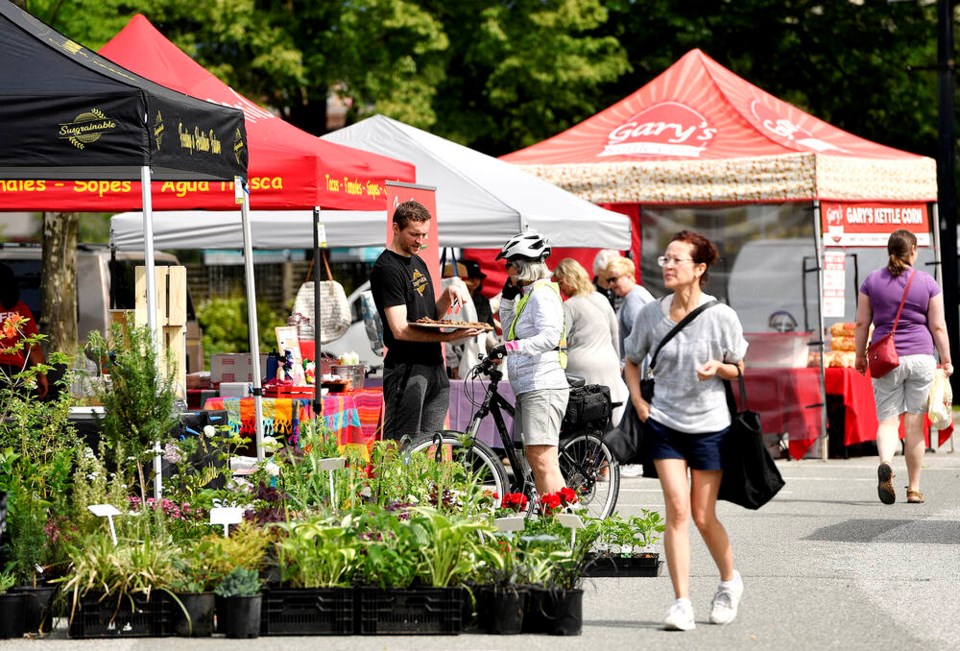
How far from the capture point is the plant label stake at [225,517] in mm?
7184

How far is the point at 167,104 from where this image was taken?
8.16m

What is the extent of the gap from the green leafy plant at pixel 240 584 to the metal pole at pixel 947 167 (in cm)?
1451

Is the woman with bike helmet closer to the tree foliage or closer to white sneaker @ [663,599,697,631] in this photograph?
white sneaker @ [663,599,697,631]

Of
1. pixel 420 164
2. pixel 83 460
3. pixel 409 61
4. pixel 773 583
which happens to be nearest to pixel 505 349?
pixel 773 583

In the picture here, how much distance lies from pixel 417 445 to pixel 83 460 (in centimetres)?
231

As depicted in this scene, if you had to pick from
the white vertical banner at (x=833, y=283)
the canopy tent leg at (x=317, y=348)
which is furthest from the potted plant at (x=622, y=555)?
the white vertical banner at (x=833, y=283)

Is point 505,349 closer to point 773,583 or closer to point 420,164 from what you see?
point 773,583

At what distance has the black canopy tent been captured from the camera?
7828 mm

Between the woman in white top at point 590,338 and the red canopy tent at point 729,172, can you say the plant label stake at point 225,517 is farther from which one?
the red canopy tent at point 729,172

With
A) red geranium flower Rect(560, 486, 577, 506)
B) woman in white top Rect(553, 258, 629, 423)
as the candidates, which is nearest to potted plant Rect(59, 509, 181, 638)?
red geranium flower Rect(560, 486, 577, 506)

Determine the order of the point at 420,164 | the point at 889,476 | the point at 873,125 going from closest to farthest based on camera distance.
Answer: the point at 889,476 → the point at 420,164 → the point at 873,125

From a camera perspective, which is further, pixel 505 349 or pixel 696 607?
pixel 505 349

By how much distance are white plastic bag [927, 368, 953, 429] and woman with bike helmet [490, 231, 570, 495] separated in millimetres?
4420

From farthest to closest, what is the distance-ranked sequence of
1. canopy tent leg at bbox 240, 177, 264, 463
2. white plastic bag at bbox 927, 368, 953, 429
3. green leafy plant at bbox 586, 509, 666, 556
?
1. white plastic bag at bbox 927, 368, 953, 429
2. canopy tent leg at bbox 240, 177, 264, 463
3. green leafy plant at bbox 586, 509, 666, 556
